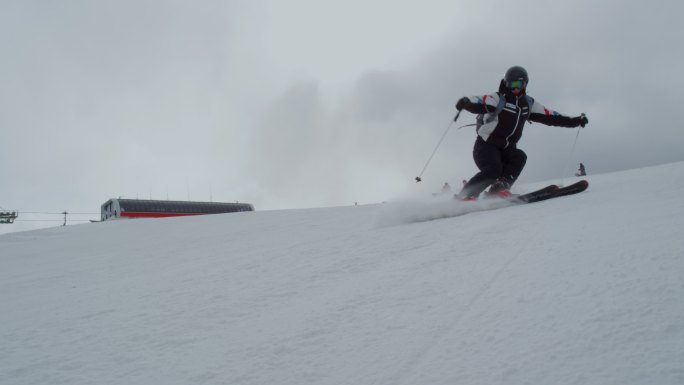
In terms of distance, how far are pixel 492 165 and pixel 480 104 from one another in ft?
2.59

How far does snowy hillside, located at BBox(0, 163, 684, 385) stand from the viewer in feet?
4.76

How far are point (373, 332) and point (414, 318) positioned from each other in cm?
19

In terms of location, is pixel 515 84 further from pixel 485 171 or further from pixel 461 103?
pixel 485 171

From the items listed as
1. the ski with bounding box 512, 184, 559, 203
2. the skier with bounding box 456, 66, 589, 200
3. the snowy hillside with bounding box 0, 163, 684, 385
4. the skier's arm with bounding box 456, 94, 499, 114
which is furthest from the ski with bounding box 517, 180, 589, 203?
the snowy hillside with bounding box 0, 163, 684, 385

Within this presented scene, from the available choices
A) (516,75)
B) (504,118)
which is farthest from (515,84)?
(504,118)

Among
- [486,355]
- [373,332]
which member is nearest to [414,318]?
[373,332]

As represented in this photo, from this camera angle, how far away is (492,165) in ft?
19.6

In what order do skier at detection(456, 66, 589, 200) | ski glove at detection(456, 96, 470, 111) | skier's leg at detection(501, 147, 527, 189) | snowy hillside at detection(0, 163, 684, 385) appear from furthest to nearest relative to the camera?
skier's leg at detection(501, 147, 527, 189) < skier at detection(456, 66, 589, 200) < ski glove at detection(456, 96, 470, 111) < snowy hillside at detection(0, 163, 684, 385)

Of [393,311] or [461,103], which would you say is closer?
[393,311]

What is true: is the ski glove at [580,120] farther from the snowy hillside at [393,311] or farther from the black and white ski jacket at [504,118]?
the snowy hillside at [393,311]

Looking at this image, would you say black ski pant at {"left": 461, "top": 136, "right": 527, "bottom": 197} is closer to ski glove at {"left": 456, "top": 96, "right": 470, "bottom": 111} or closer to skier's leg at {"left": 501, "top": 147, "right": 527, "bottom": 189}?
skier's leg at {"left": 501, "top": 147, "right": 527, "bottom": 189}

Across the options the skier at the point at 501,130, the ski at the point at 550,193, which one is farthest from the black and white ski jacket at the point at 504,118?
the ski at the point at 550,193

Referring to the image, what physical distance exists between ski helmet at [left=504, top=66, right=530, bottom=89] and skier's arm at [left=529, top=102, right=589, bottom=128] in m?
0.52

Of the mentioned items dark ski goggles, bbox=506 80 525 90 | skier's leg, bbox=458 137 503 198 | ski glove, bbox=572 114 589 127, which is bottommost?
skier's leg, bbox=458 137 503 198
